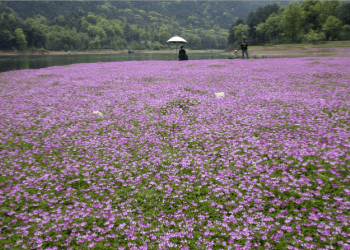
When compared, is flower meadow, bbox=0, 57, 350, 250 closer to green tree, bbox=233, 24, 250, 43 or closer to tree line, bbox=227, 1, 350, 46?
tree line, bbox=227, 1, 350, 46

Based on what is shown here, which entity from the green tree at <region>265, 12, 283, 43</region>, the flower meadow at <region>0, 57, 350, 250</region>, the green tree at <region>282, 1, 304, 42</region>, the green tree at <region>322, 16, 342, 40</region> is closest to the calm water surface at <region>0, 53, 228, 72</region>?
the flower meadow at <region>0, 57, 350, 250</region>

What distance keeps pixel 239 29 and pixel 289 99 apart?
16794 centimetres

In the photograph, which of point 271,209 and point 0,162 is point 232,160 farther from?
point 0,162

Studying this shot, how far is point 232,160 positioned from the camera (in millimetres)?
7602

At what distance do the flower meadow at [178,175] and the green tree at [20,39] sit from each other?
158 meters

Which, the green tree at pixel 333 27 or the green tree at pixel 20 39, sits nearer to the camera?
the green tree at pixel 333 27

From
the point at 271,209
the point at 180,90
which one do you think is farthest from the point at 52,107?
the point at 271,209

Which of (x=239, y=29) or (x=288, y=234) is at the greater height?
(x=239, y=29)

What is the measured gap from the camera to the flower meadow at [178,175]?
4.64 m

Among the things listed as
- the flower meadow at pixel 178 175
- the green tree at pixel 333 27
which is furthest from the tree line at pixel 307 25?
the flower meadow at pixel 178 175

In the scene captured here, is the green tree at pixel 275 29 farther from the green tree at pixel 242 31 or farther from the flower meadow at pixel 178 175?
the flower meadow at pixel 178 175

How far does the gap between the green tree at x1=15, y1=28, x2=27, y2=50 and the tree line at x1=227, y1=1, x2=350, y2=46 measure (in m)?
144

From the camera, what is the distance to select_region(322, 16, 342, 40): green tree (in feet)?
334

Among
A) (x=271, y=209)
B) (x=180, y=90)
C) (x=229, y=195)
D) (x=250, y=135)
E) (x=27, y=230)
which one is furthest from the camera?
(x=180, y=90)
